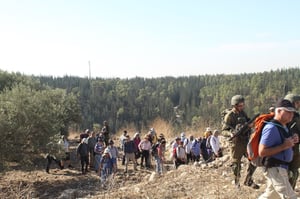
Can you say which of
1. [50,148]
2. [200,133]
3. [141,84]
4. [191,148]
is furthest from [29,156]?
[141,84]

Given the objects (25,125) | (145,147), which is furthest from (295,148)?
(25,125)

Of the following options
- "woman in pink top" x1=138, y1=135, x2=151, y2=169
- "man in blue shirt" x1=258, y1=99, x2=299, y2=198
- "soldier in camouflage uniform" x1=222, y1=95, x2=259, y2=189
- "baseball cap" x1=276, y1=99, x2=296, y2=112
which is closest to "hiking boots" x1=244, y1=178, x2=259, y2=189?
"soldier in camouflage uniform" x1=222, y1=95, x2=259, y2=189

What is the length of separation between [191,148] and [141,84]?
125685 mm

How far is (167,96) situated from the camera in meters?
123

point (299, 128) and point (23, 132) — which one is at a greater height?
point (299, 128)

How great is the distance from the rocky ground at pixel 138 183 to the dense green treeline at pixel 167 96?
55.8 m

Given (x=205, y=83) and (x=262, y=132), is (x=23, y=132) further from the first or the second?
(x=205, y=83)

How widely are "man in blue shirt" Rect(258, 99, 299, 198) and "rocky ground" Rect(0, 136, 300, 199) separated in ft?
6.94

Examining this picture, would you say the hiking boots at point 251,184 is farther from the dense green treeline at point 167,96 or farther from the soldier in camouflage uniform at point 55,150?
the dense green treeline at point 167,96

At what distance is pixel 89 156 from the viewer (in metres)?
18.1

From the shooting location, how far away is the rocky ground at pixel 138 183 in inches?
313

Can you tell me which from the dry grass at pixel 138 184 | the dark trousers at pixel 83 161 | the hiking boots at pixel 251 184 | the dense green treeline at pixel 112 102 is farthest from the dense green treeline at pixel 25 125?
the hiking boots at pixel 251 184

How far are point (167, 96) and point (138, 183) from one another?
4301 inches

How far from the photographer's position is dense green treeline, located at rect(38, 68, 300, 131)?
88875 mm
